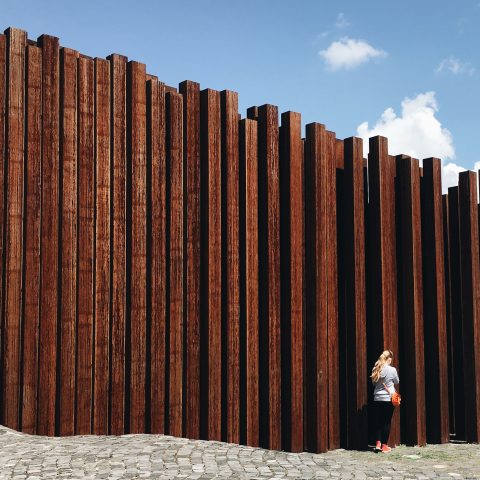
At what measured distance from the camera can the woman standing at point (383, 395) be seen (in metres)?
10.8

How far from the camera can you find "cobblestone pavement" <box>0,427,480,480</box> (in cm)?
624

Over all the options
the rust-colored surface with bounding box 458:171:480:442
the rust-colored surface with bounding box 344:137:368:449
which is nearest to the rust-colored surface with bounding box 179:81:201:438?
the rust-colored surface with bounding box 344:137:368:449

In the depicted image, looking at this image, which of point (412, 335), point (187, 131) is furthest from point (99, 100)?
point (412, 335)

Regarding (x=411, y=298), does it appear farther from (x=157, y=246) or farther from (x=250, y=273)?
(x=157, y=246)

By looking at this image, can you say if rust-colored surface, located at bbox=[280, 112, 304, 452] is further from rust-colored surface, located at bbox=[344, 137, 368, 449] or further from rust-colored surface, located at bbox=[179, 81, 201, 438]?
rust-colored surface, located at bbox=[179, 81, 201, 438]

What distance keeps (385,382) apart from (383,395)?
0.19m

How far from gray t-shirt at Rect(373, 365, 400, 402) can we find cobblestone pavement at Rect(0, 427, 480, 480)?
2.88 metres

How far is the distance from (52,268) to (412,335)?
20.1 ft

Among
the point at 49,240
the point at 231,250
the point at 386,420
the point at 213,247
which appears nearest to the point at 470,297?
the point at 386,420

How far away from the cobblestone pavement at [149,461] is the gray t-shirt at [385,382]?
2878mm

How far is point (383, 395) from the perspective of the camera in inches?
427

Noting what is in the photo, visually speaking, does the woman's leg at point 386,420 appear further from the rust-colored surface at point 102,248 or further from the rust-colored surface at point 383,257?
the rust-colored surface at point 102,248

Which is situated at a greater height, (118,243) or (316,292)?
(118,243)

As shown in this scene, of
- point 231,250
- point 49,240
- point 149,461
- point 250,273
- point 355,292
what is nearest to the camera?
point 149,461
